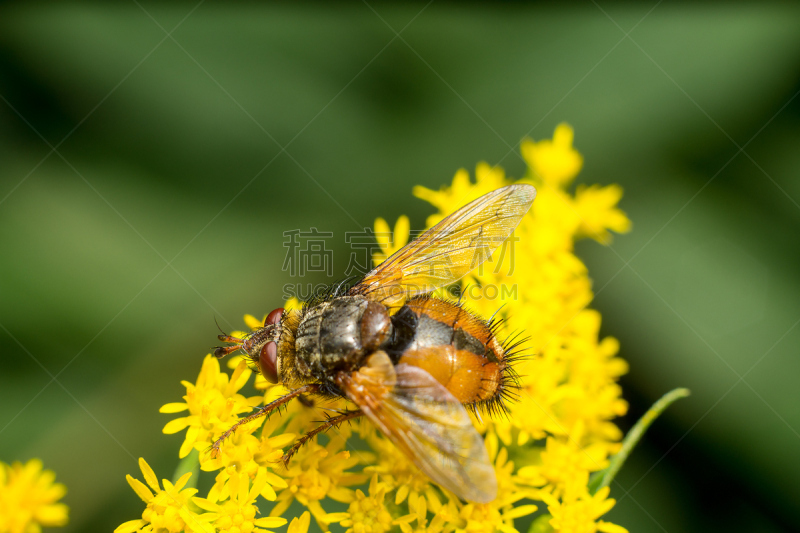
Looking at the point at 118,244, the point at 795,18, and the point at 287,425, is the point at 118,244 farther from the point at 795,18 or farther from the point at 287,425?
the point at 795,18

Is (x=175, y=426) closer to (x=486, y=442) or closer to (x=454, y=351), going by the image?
(x=454, y=351)

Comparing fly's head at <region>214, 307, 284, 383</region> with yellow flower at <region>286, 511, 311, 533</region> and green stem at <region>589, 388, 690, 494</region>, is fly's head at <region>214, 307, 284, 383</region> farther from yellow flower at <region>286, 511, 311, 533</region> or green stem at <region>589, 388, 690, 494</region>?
green stem at <region>589, 388, 690, 494</region>

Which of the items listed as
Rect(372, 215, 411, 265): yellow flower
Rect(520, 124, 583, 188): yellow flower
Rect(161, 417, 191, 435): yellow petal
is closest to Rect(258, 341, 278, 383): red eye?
Rect(161, 417, 191, 435): yellow petal

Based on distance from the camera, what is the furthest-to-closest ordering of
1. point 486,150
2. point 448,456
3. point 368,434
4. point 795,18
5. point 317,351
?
point 486,150 < point 795,18 < point 368,434 < point 317,351 < point 448,456

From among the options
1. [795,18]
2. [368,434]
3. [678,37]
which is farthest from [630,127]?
[368,434]

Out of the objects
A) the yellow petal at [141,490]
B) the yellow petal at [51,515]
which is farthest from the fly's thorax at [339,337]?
the yellow petal at [51,515]

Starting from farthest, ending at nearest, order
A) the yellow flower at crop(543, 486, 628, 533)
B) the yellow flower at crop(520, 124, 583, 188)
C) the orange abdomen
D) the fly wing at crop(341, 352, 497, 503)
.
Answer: the yellow flower at crop(520, 124, 583, 188)
the yellow flower at crop(543, 486, 628, 533)
the orange abdomen
the fly wing at crop(341, 352, 497, 503)
